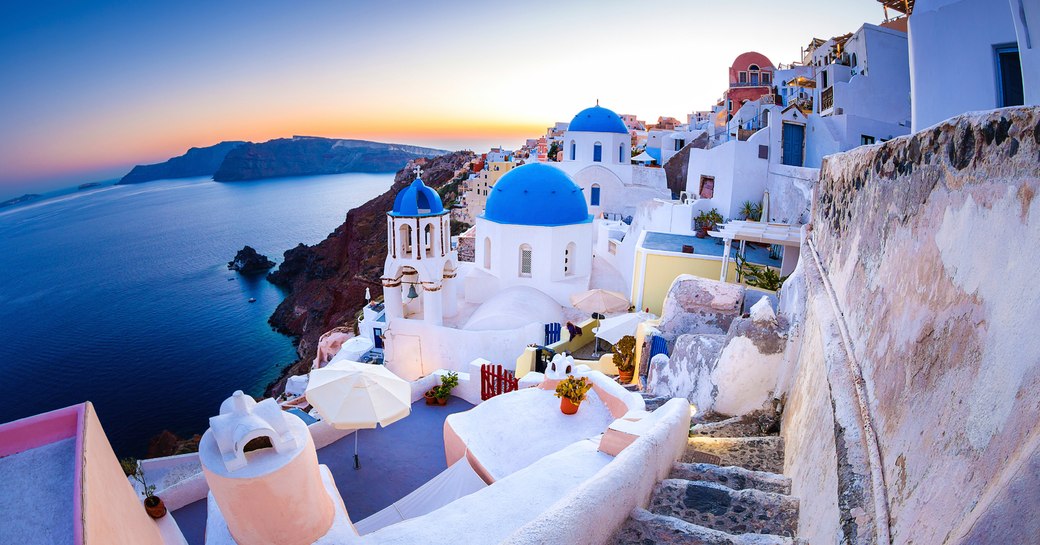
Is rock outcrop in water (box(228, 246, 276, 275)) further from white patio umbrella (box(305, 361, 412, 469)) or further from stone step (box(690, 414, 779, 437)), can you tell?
stone step (box(690, 414, 779, 437))

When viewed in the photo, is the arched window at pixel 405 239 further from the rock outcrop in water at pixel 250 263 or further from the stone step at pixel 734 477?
the rock outcrop in water at pixel 250 263

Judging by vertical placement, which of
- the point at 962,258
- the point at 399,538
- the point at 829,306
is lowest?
the point at 399,538

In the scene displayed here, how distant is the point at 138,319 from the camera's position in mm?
47688

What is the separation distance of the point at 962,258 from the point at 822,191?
4.01m

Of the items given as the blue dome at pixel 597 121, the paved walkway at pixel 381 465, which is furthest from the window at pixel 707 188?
the paved walkway at pixel 381 465

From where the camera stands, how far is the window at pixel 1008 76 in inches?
210

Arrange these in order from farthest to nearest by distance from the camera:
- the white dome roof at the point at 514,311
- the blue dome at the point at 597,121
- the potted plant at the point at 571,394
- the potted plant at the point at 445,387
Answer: the blue dome at the point at 597,121 → the white dome roof at the point at 514,311 → the potted plant at the point at 445,387 → the potted plant at the point at 571,394

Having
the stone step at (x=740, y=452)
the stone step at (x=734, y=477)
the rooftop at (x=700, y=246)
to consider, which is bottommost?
the stone step at (x=740, y=452)

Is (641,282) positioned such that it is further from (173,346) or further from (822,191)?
(173,346)

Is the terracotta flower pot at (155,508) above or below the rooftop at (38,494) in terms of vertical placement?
below

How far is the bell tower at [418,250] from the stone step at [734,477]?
1236cm

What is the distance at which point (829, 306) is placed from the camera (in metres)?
3.97

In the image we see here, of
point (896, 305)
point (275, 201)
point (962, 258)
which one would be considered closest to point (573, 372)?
point (896, 305)

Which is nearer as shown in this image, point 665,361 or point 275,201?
point 665,361
